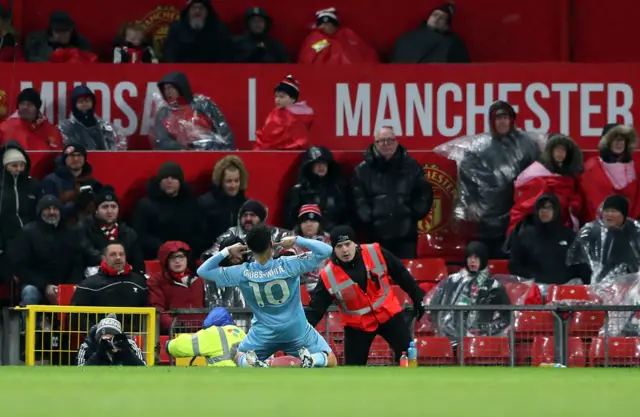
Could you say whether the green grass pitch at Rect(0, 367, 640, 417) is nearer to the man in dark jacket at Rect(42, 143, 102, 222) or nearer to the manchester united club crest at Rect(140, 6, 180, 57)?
the man in dark jacket at Rect(42, 143, 102, 222)

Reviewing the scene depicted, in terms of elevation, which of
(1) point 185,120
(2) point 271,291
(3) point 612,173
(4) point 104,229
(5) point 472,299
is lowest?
(5) point 472,299

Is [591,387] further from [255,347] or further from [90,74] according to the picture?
[90,74]

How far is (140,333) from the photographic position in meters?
16.1

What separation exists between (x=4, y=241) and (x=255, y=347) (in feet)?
14.2

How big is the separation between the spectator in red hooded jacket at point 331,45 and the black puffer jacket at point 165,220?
3238 millimetres

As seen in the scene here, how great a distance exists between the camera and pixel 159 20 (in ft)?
74.2

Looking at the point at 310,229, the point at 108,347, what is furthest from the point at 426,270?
the point at 108,347

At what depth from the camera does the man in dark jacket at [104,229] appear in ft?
Answer: 59.1

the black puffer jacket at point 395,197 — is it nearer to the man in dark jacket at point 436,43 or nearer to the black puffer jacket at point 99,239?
the black puffer jacket at point 99,239

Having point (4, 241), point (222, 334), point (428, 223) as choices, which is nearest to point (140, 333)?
point (222, 334)

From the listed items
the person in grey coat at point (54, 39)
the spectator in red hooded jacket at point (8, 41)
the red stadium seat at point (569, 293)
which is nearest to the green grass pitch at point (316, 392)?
the red stadium seat at point (569, 293)

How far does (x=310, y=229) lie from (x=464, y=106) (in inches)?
150

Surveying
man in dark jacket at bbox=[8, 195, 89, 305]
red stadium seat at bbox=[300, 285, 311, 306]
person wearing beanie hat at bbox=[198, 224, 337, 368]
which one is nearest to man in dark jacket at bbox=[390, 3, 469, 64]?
red stadium seat at bbox=[300, 285, 311, 306]

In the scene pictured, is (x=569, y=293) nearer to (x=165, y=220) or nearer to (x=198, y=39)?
(x=165, y=220)
